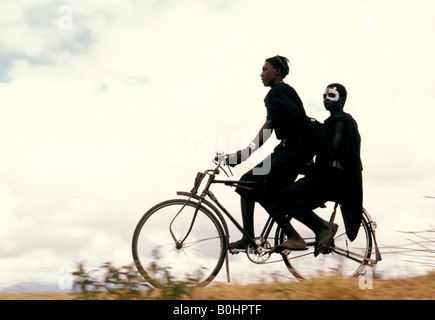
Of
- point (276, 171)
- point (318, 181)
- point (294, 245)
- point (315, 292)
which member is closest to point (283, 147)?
point (276, 171)

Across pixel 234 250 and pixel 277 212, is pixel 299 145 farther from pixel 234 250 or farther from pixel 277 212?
pixel 234 250

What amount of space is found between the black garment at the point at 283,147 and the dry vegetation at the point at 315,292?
100 centimetres

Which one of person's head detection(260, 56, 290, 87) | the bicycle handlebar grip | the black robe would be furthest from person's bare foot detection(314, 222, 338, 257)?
person's head detection(260, 56, 290, 87)

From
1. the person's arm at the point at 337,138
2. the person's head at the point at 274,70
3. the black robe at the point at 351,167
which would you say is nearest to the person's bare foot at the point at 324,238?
the black robe at the point at 351,167

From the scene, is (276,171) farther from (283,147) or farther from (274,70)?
(274,70)

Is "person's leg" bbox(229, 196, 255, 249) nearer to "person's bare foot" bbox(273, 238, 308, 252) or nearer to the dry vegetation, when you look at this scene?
"person's bare foot" bbox(273, 238, 308, 252)

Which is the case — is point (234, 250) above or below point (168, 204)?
below

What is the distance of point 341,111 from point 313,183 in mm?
777

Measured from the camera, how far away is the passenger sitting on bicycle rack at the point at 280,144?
5.72m

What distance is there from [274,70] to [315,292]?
87.4 inches

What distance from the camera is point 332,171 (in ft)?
19.3
